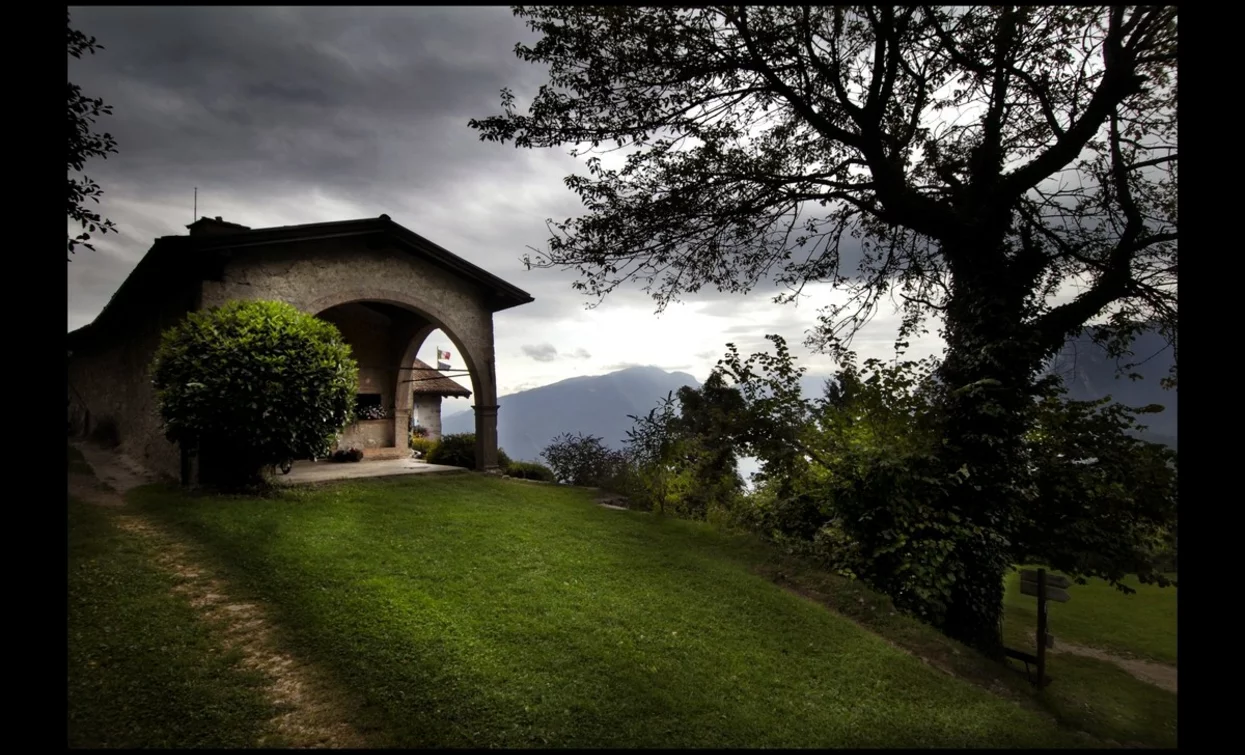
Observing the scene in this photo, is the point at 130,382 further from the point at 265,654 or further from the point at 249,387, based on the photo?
the point at 265,654

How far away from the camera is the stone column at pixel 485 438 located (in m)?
12.9

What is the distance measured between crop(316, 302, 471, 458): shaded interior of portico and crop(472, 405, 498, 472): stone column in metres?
4.22

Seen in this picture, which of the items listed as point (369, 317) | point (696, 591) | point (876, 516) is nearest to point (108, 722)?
point (696, 591)

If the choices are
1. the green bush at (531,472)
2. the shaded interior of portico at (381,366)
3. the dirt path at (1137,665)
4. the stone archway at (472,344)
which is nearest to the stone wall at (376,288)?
the stone archway at (472,344)

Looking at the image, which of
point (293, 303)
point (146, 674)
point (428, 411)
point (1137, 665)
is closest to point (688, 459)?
point (1137, 665)

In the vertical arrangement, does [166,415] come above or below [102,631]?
above

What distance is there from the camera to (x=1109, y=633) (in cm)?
887

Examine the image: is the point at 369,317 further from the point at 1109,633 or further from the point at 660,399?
the point at 1109,633

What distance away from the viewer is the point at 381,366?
15.7 m

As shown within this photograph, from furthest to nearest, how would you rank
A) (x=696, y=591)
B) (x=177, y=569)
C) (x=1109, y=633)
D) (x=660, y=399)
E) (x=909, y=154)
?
(x=660, y=399), (x=1109, y=633), (x=909, y=154), (x=696, y=591), (x=177, y=569)

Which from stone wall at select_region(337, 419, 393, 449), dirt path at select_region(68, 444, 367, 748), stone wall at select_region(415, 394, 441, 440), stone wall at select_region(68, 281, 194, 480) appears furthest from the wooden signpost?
stone wall at select_region(415, 394, 441, 440)

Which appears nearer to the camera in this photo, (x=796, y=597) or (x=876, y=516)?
(x=796, y=597)

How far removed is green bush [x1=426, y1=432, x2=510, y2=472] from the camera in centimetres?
1380

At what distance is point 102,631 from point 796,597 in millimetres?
6424
